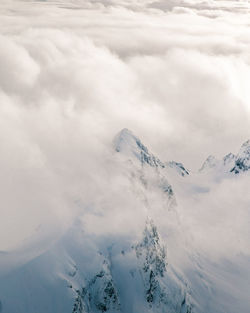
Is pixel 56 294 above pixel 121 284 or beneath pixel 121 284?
above

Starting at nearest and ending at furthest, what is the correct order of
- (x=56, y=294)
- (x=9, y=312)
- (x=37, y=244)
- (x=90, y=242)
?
(x=9, y=312) < (x=56, y=294) < (x=37, y=244) < (x=90, y=242)

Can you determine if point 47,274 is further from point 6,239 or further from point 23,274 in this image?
point 6,239

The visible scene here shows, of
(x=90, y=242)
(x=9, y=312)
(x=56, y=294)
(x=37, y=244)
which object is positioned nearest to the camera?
(x=9, y=312)

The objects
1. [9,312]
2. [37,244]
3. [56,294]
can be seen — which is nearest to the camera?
[9,312]

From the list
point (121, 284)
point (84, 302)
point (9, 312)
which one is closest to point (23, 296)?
point (9, 312)

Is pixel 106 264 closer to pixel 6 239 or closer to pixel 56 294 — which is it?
pixel 56 294

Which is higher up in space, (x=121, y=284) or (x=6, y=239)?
(x=6, y=239)

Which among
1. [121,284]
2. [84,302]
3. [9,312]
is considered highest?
[9,312]

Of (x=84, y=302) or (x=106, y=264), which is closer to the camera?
(x=84, y=302)

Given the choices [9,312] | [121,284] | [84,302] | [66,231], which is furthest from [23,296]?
[121,284]
